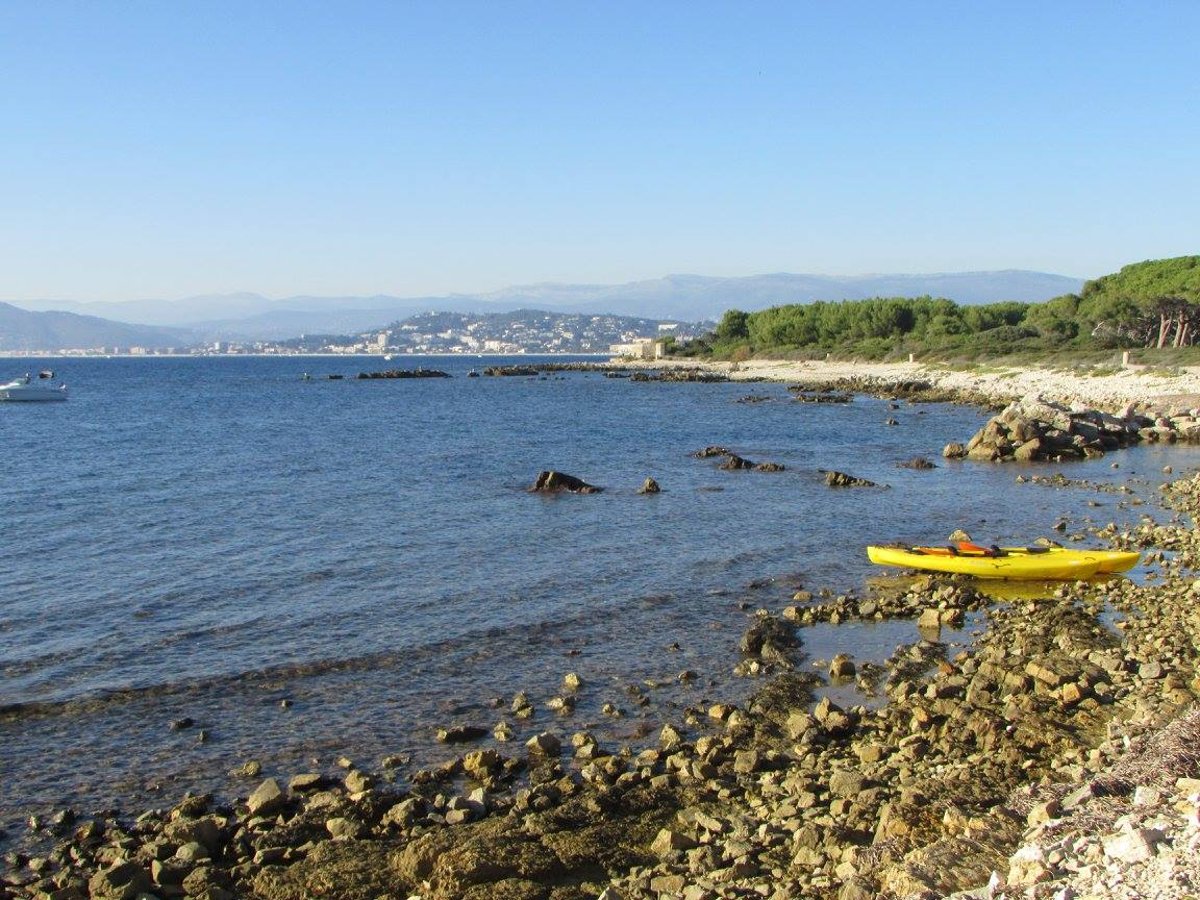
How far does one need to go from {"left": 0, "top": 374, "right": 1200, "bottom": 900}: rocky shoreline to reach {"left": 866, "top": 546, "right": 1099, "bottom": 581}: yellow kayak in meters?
5.76

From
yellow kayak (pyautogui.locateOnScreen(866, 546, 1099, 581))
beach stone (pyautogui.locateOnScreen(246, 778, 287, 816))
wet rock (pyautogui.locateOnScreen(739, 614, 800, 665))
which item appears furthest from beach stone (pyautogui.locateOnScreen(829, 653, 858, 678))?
beach stone (pyautogui.locateOnScreen(246, 778, 287, 816))

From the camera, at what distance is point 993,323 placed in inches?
4884

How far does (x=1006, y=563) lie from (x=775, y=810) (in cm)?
1336

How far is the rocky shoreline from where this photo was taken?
7.77 meters

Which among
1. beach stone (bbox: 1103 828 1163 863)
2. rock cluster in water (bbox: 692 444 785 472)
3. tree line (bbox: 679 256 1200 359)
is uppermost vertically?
tree line (bbox: 679 256 1200 359)

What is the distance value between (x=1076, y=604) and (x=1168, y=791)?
43.3 feet

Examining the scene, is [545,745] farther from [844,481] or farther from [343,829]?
[844,481]

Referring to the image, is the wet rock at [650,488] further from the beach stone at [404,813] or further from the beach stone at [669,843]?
the beach stone at [669,843]

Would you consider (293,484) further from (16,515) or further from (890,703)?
(890,703)

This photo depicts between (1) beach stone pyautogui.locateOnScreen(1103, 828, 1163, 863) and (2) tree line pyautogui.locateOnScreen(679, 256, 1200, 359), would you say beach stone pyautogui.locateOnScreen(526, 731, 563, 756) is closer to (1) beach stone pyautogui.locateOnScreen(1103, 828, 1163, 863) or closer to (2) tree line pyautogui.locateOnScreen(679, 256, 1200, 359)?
(1) beach stone pyautogui.locateOnScreen(1103, 828, 1163, 863)

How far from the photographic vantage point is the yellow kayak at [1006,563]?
72.6ft

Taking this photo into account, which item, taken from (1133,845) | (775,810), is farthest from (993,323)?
(1133,845)

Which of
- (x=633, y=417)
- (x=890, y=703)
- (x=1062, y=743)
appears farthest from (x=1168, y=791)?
(x=633, y=417)

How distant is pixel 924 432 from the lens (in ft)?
183
